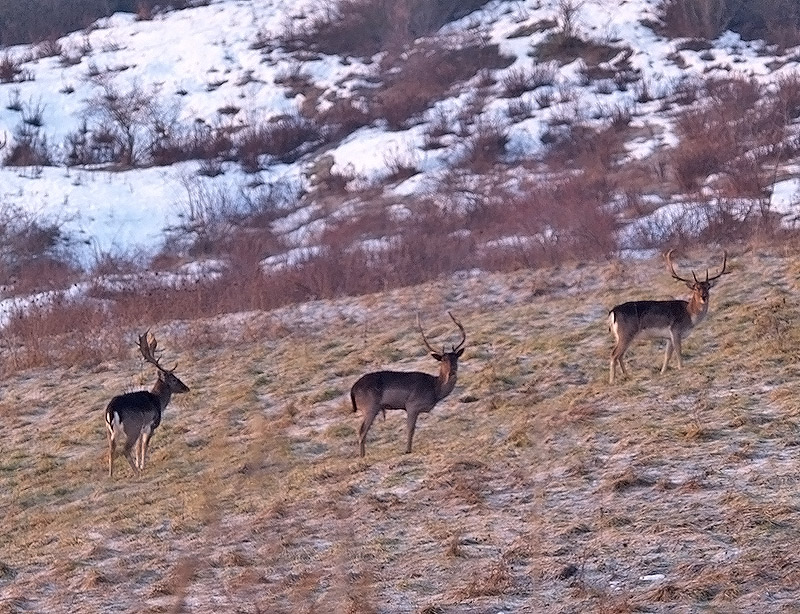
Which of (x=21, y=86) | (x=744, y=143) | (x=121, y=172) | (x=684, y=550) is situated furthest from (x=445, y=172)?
(x=684, y=550)

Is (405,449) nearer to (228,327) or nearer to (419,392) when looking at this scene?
(419,392)

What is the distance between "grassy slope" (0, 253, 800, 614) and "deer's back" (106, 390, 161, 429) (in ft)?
1.63

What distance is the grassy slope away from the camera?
6684mm

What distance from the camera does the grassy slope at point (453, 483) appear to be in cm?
668

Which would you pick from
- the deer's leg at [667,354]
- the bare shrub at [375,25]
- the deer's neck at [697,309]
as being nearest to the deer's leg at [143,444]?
the deer's leg at [667,354]

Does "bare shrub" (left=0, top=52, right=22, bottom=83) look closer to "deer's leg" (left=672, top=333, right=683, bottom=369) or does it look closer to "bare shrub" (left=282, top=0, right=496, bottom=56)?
"bare shrub" (left=282, top=0, right=496, bottom=56)

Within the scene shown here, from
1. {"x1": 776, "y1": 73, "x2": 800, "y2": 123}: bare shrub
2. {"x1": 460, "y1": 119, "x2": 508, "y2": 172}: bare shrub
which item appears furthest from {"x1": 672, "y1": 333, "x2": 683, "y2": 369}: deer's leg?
{"x1": 460, "y1": 119, "x2": 508, "y2": 172}: bare shrub

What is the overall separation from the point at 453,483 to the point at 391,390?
4.94 feet

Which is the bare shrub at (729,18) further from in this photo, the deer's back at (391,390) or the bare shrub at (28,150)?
the deer's back at (391,390)

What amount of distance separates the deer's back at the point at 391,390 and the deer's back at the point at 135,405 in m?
2.35

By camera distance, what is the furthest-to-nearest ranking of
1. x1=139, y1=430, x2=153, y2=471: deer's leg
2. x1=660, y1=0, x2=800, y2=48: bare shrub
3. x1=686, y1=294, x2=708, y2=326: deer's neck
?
x1=660, y1=0, x2=800, y2=48: bare shrub < x1=686, y1=294, x2=708, y2=326: deer's neck < x1=139, y1=430, x2=153, y2=471: deer's leg

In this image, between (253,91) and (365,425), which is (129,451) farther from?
(253,91)

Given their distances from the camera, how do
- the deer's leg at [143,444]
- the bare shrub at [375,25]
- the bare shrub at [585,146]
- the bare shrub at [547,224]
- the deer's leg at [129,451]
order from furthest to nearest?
the bare shrub at [375,25] < the bare shrub at [585,146] < the bare shrub at [547,224] < the deer's leg at [143,444] < the deer's leg at [129,451]

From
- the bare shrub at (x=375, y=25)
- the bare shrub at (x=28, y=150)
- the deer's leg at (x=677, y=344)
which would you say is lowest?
the deer's leg at (x=677, y=344)
